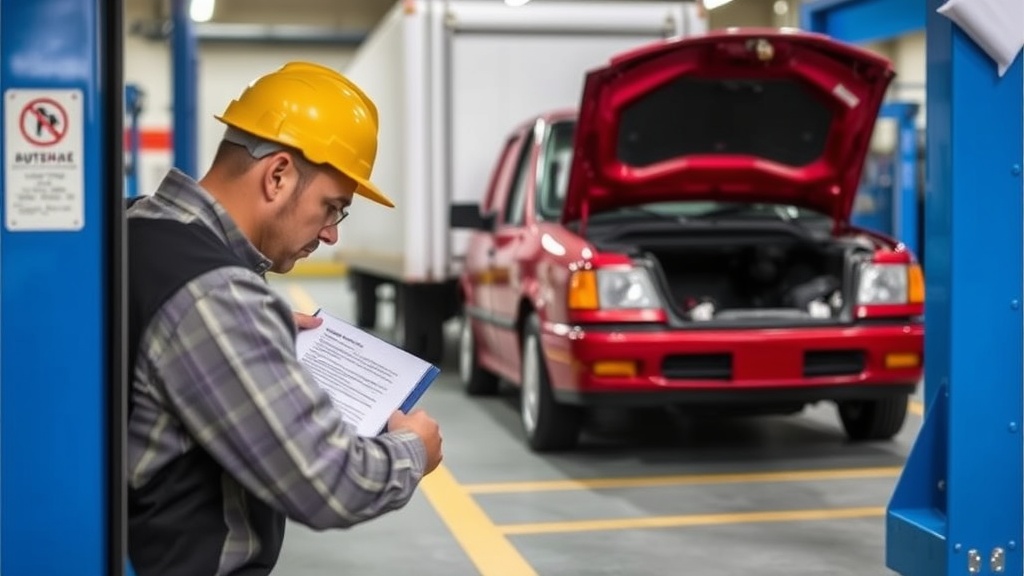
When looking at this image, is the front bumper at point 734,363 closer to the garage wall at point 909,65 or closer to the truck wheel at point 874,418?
the truck wheel at point 874,418

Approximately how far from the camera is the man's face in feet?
7.55

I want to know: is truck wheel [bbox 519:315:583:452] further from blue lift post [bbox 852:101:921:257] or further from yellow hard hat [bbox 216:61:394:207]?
blue lift post [bbox 852:101:921:257]

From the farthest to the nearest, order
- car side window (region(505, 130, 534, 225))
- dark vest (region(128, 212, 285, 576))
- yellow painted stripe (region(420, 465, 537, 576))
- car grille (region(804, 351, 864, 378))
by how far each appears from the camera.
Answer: car side window (region(505, 130, 534, 225)) < car grille (region(804, 351, 864, 378)) < yellow painted stripe (region(420, 465, 537, 576)) < dark vest (region(128, 212, 285, 576))

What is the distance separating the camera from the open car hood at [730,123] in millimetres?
6449

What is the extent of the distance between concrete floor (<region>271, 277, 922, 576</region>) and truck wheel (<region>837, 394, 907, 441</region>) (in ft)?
0.32

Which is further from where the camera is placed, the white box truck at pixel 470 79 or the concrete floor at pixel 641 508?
the white box truck at pixel 470 79

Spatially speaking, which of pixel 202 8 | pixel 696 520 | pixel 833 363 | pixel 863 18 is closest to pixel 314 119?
pixel 696 520

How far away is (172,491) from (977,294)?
2.51 m

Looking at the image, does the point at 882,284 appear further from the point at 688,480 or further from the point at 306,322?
the point at 306,322

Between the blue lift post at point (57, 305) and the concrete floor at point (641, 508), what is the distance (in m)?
2.78

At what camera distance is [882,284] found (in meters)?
6.79

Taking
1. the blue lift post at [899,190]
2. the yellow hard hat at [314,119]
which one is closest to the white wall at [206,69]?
the blue lift post at [899,190]

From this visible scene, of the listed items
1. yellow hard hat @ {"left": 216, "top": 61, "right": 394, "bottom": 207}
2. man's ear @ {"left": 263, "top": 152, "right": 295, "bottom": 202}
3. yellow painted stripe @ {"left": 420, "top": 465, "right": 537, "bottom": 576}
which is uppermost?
yellow hard hat @ {"left": 216, "top": 61, "right": 394, "bottom": 207}

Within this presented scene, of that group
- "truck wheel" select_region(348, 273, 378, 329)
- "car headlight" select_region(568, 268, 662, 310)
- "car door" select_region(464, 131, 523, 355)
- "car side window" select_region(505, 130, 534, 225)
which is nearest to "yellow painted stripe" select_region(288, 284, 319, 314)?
"truck wheel" select_region(348, 273, 378, 329)
